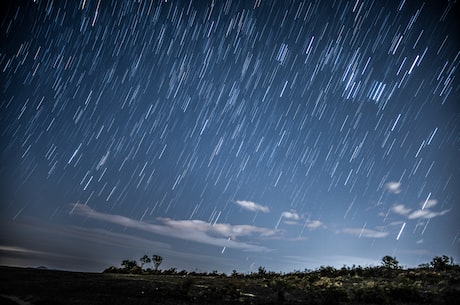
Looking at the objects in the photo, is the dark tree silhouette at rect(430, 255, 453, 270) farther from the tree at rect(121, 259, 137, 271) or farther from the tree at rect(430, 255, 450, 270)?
the tree at rect(121, 259, 137, 271)

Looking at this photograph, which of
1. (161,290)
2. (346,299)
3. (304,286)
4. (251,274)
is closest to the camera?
(346,299)

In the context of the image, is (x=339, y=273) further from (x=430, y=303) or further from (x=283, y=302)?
(x=283, y=302)

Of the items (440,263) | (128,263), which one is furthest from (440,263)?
(128,263)

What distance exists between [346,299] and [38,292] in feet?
65.6

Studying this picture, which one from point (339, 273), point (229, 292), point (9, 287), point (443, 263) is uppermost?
point (443, 263)

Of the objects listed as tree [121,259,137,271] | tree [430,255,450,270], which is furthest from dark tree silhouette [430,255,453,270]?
tree [121,259,137,271]

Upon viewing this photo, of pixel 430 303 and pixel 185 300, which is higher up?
pixel 430 303

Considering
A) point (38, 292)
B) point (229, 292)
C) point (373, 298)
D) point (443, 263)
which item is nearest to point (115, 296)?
point (38, 292)

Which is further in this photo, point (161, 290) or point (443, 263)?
point (443, 263)

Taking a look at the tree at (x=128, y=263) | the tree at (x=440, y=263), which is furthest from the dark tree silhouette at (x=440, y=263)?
the tree at (x=128, y=263)

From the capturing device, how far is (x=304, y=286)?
24328 millimetres

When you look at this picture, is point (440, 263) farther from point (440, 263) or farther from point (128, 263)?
point (128, 263)

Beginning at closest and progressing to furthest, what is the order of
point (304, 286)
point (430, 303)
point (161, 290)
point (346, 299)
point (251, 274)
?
point (430, 303) < point (346, 299) < point (161, 290) < point (304, 286) < point (251, 274)

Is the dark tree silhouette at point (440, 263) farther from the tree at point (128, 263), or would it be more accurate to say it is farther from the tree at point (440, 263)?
the tree at point (128, 263)
